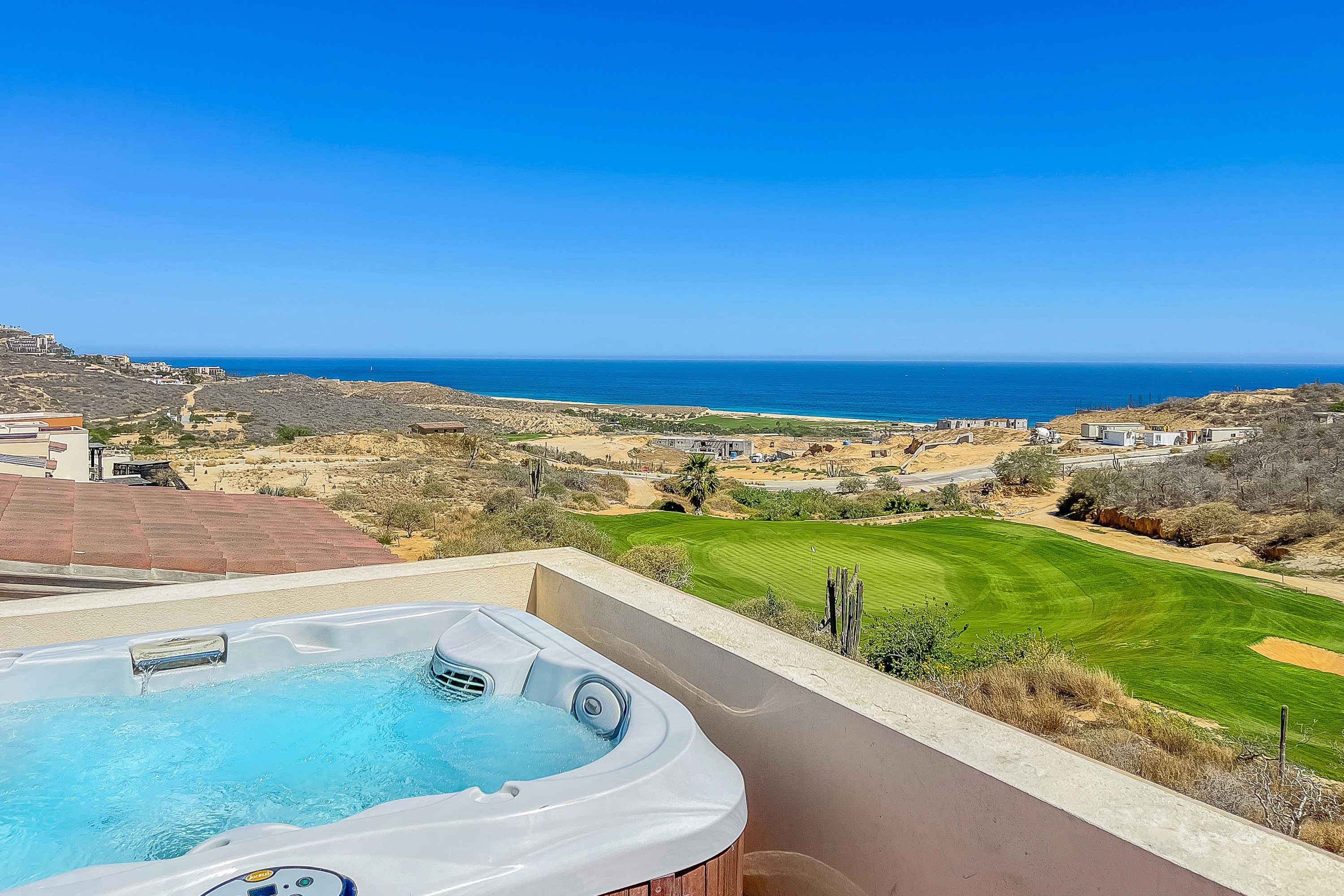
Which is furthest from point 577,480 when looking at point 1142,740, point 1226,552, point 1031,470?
point 1142,740

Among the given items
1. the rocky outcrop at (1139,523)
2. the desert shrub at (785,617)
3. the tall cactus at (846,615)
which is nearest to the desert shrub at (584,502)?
the desert shrub at (785,617)

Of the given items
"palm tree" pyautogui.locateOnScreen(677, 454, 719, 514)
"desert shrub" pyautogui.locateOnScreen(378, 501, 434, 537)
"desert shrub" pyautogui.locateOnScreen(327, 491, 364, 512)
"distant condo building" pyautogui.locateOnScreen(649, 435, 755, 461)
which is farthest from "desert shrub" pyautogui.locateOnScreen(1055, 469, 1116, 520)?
"distant condo building" pyautogui.locateOnScreen(649, 435, 755, 461)

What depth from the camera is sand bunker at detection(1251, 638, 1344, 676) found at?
9.20 m

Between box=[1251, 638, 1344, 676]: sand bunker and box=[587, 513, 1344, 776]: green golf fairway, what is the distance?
0.16m

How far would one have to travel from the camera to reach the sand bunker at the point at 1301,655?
9.20 m

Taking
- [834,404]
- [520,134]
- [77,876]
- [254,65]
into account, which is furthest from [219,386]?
[834,404]

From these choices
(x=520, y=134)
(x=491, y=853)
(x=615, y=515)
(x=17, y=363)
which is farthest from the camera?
(x=17, y=363)

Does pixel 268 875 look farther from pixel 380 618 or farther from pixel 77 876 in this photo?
pixel 380 618

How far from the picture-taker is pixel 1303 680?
27.2 ft

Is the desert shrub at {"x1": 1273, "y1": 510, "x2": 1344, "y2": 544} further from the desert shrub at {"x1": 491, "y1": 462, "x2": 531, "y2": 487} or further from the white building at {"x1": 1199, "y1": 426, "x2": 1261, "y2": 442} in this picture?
the white building at {"x1": 1199, "y1": 426, "x2": 1261, "y2": 442}

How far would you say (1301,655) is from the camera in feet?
31.1

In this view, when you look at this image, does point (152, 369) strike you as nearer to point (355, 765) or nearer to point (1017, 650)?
point (1017, 650)

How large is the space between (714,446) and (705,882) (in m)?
43.3

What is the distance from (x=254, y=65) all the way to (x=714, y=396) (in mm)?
100253
